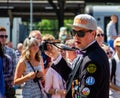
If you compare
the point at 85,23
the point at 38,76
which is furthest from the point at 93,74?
the point at 38,76

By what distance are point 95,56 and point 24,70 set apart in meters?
3.06

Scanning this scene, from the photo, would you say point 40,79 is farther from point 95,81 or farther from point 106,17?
point 106,17

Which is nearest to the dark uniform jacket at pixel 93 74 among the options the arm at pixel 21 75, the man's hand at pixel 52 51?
the man's hand at pixel 52 51

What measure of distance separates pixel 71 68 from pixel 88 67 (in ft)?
2.75

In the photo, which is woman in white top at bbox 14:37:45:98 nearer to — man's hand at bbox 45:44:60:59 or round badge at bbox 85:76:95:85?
man's hand at bbox 45:44:60:59

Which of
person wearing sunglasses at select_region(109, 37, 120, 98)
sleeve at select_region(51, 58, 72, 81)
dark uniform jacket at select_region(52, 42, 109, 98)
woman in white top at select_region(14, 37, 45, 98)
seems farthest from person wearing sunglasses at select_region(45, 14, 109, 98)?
woman in white top at select_region(14, 37, 45, 98)

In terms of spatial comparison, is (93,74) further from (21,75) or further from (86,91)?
(21,75)

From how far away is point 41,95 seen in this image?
7.02m

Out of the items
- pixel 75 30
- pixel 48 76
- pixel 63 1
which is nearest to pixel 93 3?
pixel 63 1

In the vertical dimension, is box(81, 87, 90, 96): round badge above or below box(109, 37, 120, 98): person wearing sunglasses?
above

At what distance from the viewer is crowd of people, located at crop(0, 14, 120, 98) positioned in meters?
3.99

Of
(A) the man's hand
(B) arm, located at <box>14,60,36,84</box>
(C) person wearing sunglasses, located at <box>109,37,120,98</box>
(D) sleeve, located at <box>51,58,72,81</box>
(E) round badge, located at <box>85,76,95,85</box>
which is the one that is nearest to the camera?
(E) round badge, located at <box>85,76,95,85</box>

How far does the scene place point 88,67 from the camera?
397 centimetres

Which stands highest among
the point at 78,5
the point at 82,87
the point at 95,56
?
the point at 95,56
